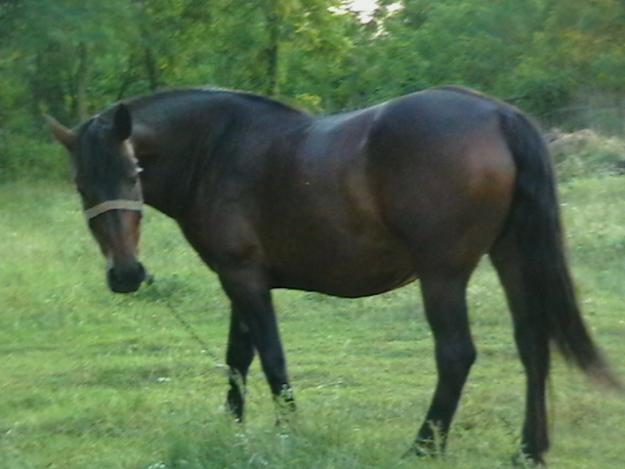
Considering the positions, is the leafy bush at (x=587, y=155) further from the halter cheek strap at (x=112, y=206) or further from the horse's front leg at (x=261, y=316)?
the halter cheek strap at (x=112, y=206)

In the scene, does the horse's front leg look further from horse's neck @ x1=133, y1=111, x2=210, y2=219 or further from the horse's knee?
the horse's knee

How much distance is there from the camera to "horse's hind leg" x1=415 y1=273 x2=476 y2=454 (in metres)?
5.89

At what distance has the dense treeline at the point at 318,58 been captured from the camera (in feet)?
105

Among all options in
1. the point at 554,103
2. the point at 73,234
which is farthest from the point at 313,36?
the point at 73,234

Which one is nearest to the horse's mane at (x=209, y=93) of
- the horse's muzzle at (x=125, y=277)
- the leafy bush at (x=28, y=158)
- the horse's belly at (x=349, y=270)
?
the horse's belly at (x=349, y=270)

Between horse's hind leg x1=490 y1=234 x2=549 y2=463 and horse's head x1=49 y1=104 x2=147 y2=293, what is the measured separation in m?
1.73

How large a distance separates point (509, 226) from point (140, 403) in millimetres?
2630

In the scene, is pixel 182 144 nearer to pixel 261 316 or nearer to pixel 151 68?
pixel 261 316

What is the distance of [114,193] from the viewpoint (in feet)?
20.7

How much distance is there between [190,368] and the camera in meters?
8.98

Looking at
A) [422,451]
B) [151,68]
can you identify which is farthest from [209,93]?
[151,68]

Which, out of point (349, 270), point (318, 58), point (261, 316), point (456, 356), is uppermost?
point (349, 270)

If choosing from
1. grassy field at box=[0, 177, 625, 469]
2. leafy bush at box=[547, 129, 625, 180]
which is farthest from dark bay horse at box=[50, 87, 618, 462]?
leafy bush at box=[547, 129, 625, 180]

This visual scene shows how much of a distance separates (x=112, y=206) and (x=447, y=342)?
1.73 m
